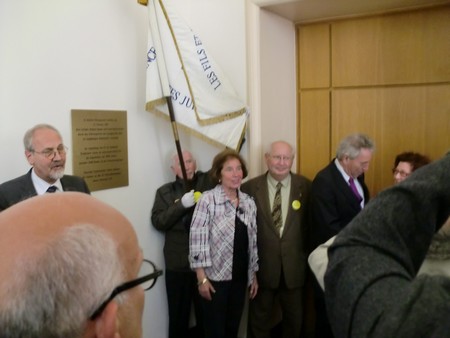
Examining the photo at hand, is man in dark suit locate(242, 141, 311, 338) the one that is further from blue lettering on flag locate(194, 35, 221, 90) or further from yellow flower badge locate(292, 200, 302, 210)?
blue lettering on flag locate(194, 35, 221, 90)

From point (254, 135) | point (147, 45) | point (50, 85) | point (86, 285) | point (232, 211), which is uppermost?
point (147, 45)

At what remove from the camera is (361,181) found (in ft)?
9.55

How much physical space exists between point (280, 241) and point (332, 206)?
416mm

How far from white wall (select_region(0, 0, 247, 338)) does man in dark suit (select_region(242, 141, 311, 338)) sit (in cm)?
60

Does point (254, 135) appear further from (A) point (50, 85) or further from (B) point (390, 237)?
(B) point (390, 237)

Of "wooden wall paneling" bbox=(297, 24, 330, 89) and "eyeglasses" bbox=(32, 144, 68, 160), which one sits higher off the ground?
"wooden wall paneling" bbox=(297, 24, 330, 89)

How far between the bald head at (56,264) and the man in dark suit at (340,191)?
84.6 inches

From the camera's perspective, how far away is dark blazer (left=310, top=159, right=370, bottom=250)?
2713 mm

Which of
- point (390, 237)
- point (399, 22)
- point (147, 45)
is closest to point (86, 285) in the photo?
point (390, 237)

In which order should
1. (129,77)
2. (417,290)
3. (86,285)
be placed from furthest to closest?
(129,77), (86,285), (417,290)

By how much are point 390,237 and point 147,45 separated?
2672mm

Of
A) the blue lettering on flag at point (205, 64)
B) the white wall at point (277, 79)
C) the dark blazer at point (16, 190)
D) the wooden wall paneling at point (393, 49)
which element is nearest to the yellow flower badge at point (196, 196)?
the white wall at point (277, 79)

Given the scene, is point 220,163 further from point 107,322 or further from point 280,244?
point 107,322

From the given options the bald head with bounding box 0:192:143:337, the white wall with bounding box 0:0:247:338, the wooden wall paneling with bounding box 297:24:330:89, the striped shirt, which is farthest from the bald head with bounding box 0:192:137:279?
the wooden wall paneling with bounding box 297:24:330:89
